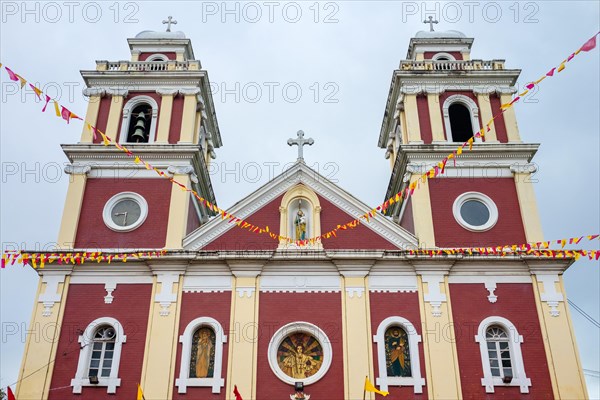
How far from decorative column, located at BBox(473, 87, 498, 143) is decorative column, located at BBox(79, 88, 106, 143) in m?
14.4

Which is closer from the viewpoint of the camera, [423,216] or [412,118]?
[423,216]

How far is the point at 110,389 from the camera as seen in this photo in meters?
18.8

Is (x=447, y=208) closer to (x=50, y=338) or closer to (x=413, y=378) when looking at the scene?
(x=413, y=378)

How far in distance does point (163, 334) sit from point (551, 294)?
12.2 meters

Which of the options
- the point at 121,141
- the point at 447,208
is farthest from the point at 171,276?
the point at 447,208

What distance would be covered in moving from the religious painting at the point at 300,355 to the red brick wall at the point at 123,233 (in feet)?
17.8

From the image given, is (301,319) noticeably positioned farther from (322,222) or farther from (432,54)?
(432,54)

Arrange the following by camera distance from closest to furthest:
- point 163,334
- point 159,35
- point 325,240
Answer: point 163,334 → point 325,240 → point 159,35

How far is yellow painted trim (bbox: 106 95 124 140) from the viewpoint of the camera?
23.7 m

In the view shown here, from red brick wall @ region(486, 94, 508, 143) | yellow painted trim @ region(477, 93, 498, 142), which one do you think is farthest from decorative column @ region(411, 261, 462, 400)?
red brick wall @ region(486, 94, 508, 143)

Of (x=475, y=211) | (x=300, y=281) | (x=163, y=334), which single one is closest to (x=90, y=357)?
(x=163, y=334)

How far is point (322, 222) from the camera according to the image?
22000 mm

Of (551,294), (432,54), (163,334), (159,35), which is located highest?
(159,35)

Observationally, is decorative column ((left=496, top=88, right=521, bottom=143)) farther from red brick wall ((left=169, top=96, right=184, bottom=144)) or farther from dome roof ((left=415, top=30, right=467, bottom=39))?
red brick wall ((left=169, top=96, right=184, bottom=144))
